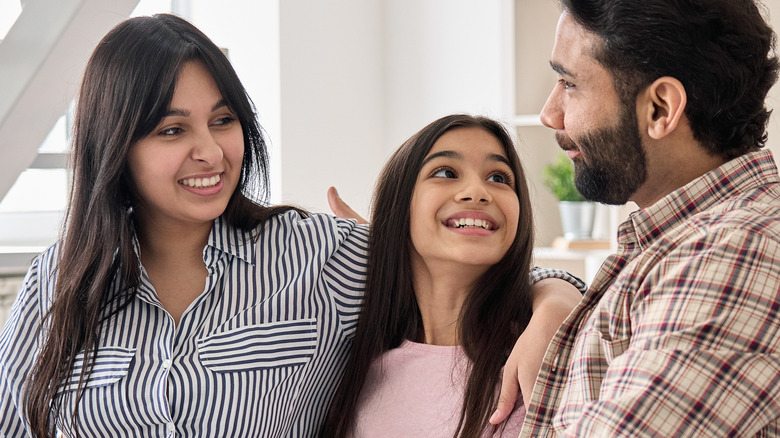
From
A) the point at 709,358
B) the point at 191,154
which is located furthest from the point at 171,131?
the point at 709,358

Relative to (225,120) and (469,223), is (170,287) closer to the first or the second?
(225,120)

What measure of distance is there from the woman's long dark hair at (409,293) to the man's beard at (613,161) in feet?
0.86

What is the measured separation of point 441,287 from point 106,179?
1.99 ft

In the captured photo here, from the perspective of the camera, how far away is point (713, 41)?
1187 mm

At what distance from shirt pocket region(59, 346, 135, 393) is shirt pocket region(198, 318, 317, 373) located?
0.40 feet

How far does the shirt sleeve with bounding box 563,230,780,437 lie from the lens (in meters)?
0.95

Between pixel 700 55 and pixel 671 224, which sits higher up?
pixel 700 55

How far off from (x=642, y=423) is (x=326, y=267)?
2.38 feet

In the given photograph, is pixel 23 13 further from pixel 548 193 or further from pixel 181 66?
pixel 548 193

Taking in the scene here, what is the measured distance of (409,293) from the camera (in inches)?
62.1

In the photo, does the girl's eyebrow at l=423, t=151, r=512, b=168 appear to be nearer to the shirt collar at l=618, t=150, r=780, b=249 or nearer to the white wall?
the shirt collar at l=618, t=150, r=780, b=249

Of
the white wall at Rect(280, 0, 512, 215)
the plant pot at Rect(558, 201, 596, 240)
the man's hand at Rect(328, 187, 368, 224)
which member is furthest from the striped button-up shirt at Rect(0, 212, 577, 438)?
the plant pot at Rect(558, 201, 596, 240)

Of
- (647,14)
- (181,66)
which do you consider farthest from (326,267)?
(647,14)

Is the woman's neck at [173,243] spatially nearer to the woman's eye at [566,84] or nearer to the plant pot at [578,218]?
the woman's eye at [566,84]
